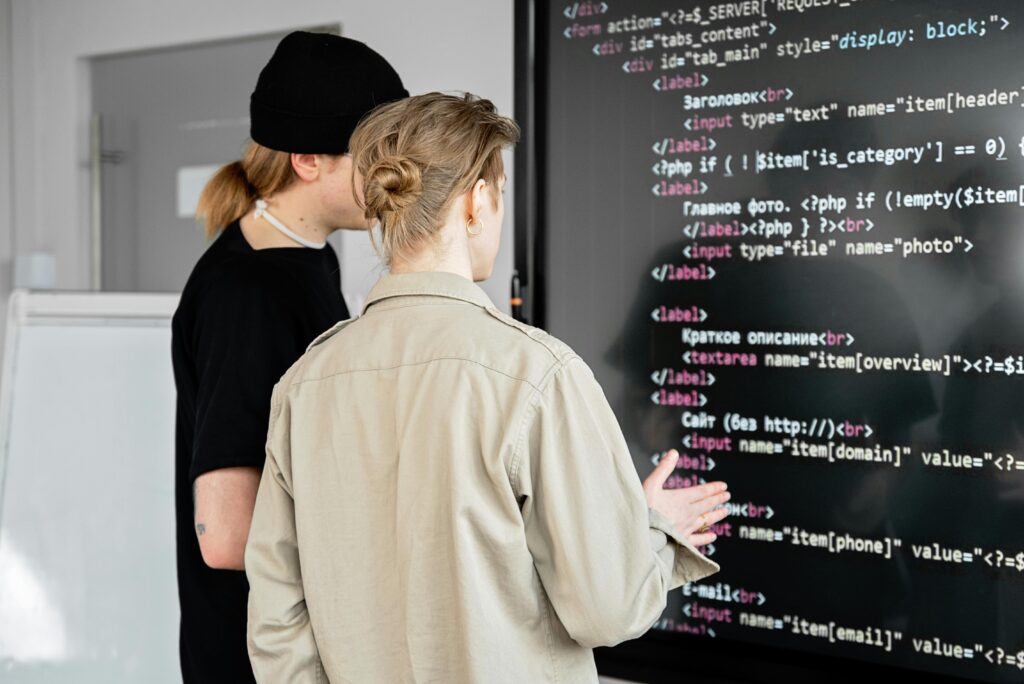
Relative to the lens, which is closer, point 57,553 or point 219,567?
point 219,567

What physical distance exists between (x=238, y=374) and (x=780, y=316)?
838 mm

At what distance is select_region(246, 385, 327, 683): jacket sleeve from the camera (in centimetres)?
113

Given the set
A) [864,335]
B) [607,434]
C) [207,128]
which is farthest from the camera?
[207,128]

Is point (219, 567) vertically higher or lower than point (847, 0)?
lower

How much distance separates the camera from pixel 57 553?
206cm

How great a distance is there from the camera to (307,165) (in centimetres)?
134

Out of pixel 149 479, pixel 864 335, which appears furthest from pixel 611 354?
pixel 149 479

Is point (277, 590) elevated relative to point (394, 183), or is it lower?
lower

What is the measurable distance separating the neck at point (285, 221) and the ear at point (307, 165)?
4 cm

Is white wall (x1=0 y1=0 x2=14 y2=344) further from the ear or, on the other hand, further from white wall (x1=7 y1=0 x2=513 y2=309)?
the ear

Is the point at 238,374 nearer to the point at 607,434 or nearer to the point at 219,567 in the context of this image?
the point at 219,567

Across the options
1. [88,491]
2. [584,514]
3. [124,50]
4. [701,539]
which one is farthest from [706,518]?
[124,50]

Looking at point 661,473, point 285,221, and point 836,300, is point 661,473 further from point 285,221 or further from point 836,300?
point 285,221

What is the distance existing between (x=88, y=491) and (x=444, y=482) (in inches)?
53.3
